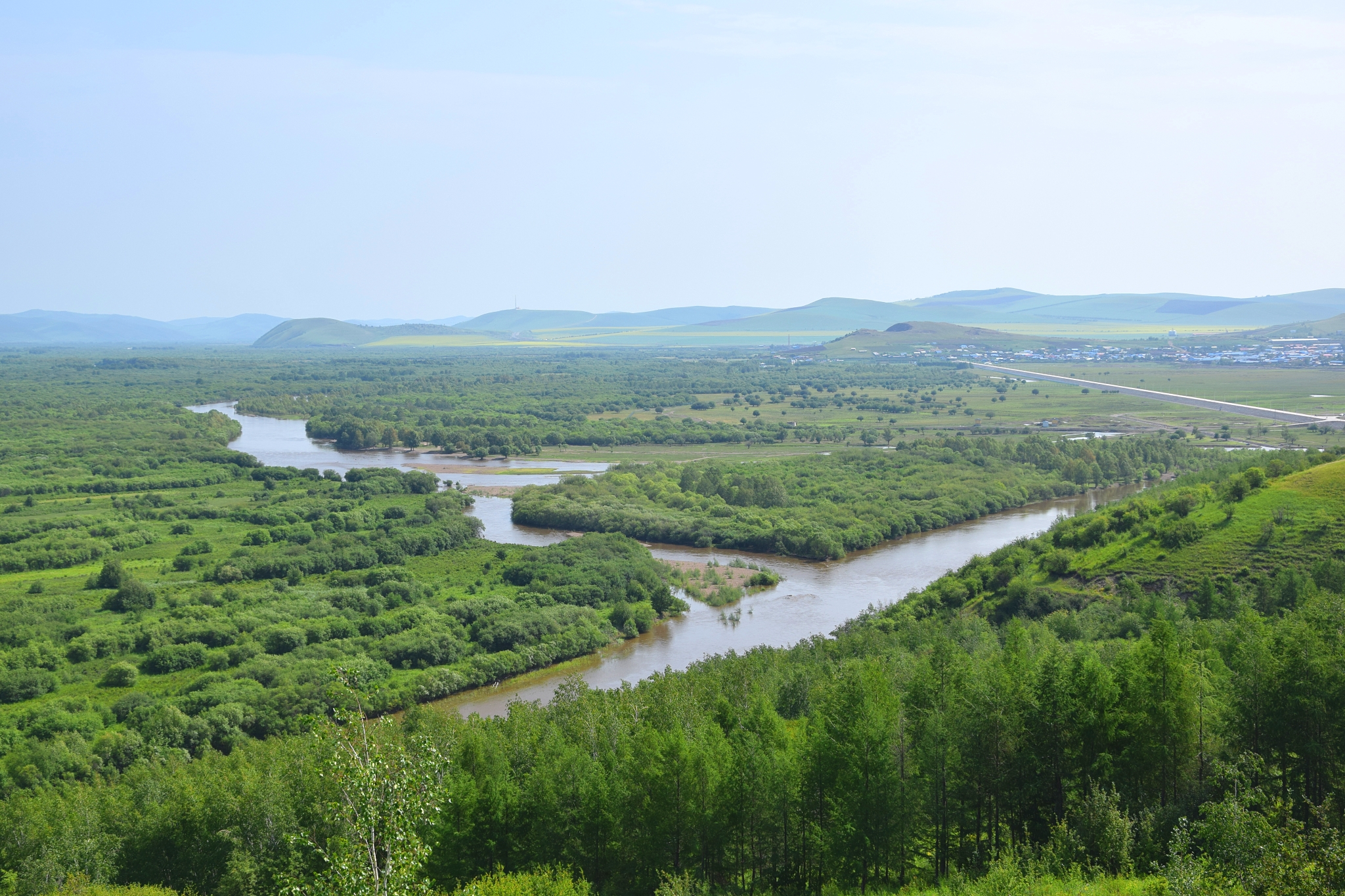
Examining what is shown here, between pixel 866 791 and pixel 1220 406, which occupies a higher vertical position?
pixel 866 791

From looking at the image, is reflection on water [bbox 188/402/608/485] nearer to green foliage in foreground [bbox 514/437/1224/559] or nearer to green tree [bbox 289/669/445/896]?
green foliage in foreground [bbox 514/437/1224/559]

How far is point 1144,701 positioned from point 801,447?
295ft

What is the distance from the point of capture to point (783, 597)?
5869 cm

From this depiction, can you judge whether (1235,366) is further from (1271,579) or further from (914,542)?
(1271,579)

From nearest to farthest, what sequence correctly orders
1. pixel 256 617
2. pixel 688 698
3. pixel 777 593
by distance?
pixel 688 698, pixel 256 617, pixel 777 593

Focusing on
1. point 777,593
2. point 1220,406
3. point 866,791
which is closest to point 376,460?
point 777,593

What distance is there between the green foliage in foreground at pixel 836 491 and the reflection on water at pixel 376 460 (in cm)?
1217

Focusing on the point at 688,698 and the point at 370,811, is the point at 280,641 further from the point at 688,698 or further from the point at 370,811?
the point at 370,811

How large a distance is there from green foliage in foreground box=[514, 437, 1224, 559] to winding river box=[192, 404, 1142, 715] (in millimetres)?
1417

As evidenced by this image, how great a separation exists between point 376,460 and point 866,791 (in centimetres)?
10201

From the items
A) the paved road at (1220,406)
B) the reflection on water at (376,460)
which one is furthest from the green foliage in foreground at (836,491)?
the paved road at (1220,406)

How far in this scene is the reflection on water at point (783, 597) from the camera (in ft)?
156

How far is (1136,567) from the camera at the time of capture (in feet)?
162

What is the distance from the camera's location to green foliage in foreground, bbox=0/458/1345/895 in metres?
22.0
